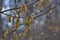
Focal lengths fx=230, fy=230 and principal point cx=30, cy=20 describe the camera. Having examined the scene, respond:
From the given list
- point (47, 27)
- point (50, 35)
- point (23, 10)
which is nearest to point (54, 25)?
point (47, 27)

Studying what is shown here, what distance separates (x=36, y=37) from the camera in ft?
21.1

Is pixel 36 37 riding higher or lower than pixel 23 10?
lower

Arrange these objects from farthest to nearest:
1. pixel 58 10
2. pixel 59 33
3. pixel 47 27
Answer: pixel 58 10, pixel 47 27, pixel 59 33

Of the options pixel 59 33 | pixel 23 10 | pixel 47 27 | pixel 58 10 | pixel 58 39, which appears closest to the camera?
pixel 23 10

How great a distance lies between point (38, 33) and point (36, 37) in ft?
0.66

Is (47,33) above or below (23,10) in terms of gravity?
below

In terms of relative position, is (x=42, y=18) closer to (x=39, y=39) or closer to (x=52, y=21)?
(x=52, y=21)

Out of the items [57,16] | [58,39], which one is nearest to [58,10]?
[57,16]

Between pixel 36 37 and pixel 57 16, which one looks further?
pixel 57 16

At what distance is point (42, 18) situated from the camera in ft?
24.4

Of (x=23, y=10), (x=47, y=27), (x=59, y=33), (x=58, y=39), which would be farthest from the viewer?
(x=47, y=27)

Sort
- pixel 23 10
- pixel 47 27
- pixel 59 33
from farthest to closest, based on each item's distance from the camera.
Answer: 1. pixel 47 27
2. pixel 59 33
3. pixel 23 10

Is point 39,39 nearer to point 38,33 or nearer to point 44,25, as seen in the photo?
point 38,33

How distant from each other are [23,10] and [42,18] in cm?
581
